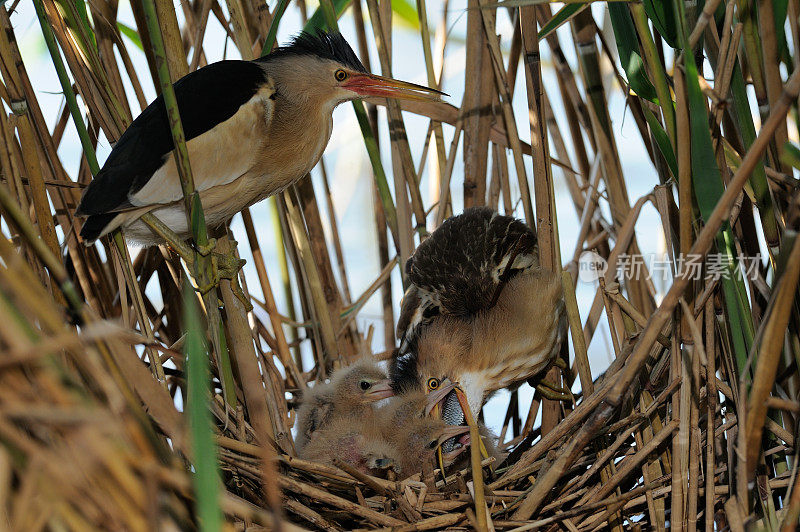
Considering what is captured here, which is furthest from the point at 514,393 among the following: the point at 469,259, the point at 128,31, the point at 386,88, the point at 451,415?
the point at 128,31

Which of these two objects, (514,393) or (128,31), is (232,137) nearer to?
(128,31)

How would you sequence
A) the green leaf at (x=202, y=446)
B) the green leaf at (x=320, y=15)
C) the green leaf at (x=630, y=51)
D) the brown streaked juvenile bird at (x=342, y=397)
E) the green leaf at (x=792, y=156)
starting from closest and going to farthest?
the green leaf at (x=202, y=446), the green leaf at (x=792, y=156), the green leaf at (x=630, y=51), the green leaf at (x=320, y=15), the brown streaked juvenile bird at (x=342, y=397)

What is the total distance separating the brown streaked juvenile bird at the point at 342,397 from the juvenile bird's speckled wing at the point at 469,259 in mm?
186

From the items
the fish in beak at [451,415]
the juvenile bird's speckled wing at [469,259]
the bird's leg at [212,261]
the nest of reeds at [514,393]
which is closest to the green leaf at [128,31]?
the nest of reeds at [514,393]

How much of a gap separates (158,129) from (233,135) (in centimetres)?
12

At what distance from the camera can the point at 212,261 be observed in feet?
4.01

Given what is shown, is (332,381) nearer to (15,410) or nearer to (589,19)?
(589,19)

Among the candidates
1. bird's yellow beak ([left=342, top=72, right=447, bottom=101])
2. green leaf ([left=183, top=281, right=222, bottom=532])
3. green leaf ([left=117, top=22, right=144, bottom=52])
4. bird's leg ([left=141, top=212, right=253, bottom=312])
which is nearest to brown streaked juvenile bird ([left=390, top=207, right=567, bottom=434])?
bird's yellow beak ([left=342, top=72, right=447, bottom=101])

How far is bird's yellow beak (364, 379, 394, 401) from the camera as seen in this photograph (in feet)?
4.84

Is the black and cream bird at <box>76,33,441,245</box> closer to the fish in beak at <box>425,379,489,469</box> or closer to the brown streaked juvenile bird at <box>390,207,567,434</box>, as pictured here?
the brown streaked juvenile bird at <box>390,207,567,434</box>

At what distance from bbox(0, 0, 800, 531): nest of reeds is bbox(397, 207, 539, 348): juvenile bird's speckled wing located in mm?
75

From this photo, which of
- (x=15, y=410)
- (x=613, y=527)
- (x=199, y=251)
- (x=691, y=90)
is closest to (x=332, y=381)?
(x=199, y=251)

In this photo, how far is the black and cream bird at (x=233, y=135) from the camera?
4.04 feet

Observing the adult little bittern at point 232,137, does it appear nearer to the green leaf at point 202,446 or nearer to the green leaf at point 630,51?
the green leaf at point 630,51
